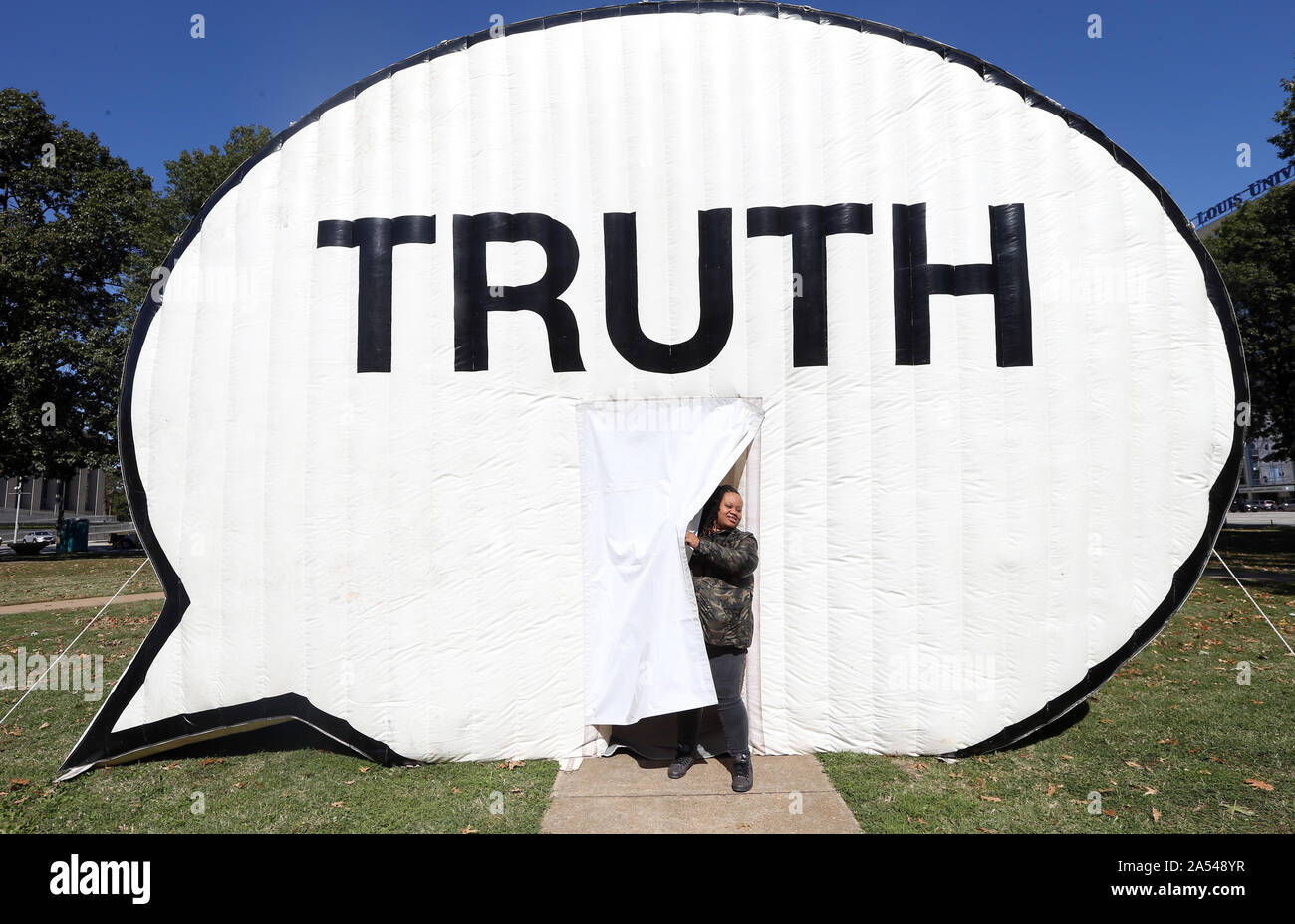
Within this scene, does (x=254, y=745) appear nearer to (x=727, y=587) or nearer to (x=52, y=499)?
(x=727, y=587)

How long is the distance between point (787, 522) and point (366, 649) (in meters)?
3.15

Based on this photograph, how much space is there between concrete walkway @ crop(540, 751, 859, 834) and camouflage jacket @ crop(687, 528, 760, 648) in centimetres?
92

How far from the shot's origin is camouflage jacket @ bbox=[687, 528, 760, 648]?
470 cm

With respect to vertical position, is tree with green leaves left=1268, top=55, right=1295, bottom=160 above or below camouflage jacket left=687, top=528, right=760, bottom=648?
above

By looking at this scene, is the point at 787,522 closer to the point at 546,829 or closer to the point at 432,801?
the point at 546,829

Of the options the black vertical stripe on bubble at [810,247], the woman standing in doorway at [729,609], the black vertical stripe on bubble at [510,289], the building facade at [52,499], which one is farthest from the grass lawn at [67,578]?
the building facade at [52,499]

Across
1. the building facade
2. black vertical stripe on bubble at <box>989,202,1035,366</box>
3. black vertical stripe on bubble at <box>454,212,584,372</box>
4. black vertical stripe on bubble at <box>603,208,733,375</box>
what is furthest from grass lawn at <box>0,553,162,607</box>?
the building facade

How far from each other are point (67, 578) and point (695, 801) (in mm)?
20006

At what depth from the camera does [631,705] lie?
4.91 m

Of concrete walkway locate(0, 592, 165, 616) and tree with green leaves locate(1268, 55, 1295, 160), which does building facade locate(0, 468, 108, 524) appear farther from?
tree with green leaves locate(1268, 55, 1295, 160)

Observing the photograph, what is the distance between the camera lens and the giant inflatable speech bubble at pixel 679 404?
202 inches

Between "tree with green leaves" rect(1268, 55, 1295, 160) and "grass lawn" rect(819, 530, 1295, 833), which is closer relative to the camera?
"grass lawn" rect(819, 530, 1295, 833)

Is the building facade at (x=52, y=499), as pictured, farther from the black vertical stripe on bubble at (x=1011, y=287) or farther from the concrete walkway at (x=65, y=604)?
the black vertical stripe on bubble at (x=1011, y=287)
